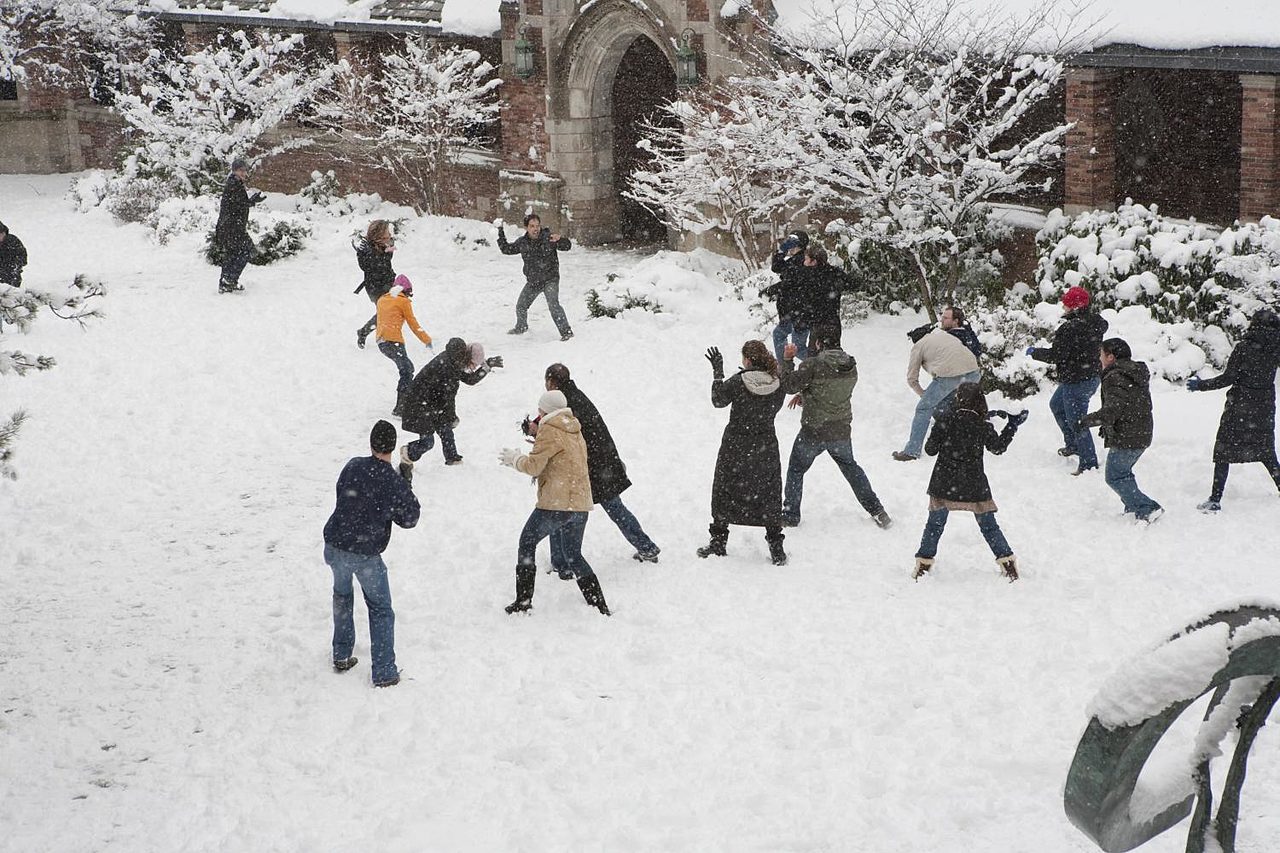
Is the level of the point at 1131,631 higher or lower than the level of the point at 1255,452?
lower

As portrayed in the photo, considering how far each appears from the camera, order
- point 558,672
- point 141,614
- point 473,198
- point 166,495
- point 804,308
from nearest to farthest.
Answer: point 558,672 < point 141,614 < point 166,495 < point 804,308 < point 473,198

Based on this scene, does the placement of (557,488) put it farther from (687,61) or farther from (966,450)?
(687,61)

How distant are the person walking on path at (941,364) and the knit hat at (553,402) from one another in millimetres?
3454

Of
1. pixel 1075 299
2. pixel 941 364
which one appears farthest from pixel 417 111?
pixel 1075 299

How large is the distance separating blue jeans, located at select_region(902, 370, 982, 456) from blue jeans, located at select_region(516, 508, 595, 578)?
11.9ft

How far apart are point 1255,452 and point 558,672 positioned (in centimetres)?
501

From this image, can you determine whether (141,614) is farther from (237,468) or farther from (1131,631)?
(1131,631)

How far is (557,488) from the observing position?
7945 mm

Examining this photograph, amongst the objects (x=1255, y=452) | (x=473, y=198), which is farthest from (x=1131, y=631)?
(x=473, y=198)

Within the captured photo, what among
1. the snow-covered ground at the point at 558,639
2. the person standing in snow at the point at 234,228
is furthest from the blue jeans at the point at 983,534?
the person standing in snow at the point at 234,228

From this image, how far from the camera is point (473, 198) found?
21.4 meters

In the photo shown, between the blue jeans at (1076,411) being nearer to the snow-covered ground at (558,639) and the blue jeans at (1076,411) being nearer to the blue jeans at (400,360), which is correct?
the snow-covered ground at (558,639)

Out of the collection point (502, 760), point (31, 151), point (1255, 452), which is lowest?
point (502, 760)

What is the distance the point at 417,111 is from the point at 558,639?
14.2 metres
